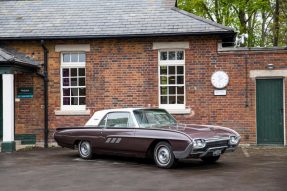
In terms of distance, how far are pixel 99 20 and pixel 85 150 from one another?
594 cm

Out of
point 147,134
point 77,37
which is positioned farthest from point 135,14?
point 147,134

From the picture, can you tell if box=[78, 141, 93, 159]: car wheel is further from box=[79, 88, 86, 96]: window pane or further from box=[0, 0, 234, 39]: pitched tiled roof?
box=[0, 0, 234, 39]: pitched tiled roof

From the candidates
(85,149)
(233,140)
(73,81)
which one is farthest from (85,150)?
(73,81)

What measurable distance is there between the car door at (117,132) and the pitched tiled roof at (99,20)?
14.8 ft

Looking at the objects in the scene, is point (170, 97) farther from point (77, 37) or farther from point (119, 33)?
point (77, 37)

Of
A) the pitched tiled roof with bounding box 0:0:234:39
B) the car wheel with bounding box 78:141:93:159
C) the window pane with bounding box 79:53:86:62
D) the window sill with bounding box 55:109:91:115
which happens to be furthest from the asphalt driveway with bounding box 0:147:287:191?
the pitched tiled roof with bounding box 0:0:234:39

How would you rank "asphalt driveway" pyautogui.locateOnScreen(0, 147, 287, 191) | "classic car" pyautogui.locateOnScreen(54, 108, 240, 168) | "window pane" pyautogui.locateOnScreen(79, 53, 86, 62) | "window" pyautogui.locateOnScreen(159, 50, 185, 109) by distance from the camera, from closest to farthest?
1. "asphalt driveway" pyautogui.locateOnScreen(0, 147, 287, 191)
2. "classic car" pyautogui.locateOnScreen(54, 108, 240, 168)
3. "window" pyautogui.locateOnScreen(159, 50, 185, 109)
4. "window pane" pyautogui.locateOnScreen(79, 53, 86, 62)

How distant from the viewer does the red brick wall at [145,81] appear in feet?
49.4

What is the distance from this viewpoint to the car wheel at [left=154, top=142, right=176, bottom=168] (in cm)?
1018

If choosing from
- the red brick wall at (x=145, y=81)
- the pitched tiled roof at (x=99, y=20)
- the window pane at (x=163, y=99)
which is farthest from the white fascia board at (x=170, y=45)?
the window pane at (x=163, y=99)

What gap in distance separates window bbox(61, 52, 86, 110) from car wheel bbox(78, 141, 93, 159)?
12.9 feet

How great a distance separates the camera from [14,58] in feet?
47.7

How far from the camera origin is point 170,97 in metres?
15.8

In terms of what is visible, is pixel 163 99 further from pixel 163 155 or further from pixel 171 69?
pixel 163 155
